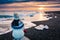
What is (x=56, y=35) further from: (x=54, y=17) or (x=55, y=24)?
(x=54, y=17)

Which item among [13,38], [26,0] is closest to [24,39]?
[13,38]

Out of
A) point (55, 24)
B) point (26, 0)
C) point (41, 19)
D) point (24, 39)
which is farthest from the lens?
point (26, 0)

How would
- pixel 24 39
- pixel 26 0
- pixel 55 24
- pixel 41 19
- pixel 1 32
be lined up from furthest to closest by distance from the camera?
pixel 26 0 < pixel 41 19 < pixel 55 24 < pixel 1 32 < pixel 24 39

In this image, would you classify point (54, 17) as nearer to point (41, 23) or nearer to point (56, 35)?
point (41, 23)

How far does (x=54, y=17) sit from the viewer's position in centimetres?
133

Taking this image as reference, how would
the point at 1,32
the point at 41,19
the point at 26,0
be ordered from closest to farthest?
the point at 1,32 → the point at 41,19 → the point at 26,0

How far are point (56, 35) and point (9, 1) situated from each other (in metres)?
1.22

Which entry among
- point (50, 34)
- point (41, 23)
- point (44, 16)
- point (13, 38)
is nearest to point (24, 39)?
point (13, 38)

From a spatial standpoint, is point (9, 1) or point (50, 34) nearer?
point (50, 34)

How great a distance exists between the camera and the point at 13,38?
0.92 metres

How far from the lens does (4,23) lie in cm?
121

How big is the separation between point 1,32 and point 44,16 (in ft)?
1.57

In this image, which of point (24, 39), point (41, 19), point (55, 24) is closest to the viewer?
point (24, 39)

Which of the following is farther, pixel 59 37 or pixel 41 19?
pixel 41 19
